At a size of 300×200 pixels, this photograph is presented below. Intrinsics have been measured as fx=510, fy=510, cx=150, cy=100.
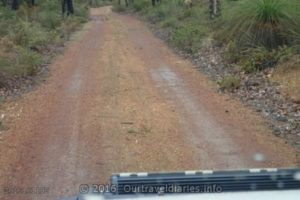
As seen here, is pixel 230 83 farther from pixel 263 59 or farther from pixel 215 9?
pixel 215 9

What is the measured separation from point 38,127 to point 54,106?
4.89 feet

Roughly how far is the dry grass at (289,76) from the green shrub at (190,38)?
5.43 meters

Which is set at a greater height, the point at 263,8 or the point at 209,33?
the point at 263,8

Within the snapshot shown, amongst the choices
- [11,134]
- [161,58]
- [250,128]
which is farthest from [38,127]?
[161,58]

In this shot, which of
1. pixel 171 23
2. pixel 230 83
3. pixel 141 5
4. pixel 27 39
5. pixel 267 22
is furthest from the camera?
pixel 141 5

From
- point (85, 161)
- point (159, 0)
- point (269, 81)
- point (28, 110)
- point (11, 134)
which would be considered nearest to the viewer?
point (85, 161)

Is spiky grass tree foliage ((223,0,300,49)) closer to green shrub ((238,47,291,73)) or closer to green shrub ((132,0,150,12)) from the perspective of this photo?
green shrub ((238,47,291,73))

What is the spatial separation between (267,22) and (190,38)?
505 centimetres

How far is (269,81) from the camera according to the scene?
10797 mm

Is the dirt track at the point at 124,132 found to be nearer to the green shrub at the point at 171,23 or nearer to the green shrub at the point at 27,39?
the green shrub at the point at 27,39

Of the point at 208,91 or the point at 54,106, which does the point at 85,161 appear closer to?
the point at 54,106

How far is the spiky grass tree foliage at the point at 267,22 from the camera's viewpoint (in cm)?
1256

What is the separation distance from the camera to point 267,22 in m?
12.9

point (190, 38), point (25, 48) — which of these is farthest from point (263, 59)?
point (25, 48)
